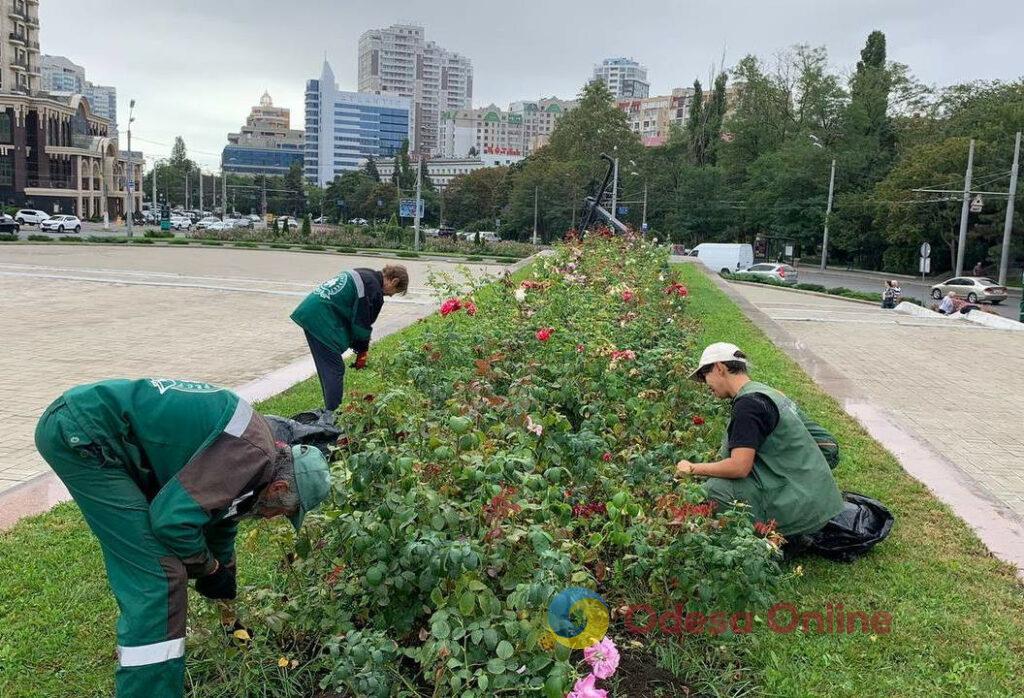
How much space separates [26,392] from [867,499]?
6861 mm

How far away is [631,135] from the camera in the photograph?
71750 mm

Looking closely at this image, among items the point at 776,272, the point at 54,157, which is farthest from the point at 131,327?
the point at 54,157

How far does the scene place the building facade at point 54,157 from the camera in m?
70.1

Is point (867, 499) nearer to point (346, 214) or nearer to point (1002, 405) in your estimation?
point (1002, 405)

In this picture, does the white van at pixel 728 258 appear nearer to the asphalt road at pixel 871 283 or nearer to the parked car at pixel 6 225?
the asphalt road at pixel 871 283

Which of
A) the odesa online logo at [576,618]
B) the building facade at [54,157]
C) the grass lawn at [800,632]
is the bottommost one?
the grass lawn at [800,632]

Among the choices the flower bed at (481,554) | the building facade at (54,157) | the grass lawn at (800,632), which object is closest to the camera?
the flower bed at (481,554)

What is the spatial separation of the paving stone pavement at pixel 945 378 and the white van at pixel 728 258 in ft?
70.4

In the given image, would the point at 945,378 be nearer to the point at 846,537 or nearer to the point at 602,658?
the point at 846,537

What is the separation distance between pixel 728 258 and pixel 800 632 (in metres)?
39.3

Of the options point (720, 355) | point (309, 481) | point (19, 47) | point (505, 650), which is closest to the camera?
point (505, 650)

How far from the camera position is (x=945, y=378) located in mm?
10875

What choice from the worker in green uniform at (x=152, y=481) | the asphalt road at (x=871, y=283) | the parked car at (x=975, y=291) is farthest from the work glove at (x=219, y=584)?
the parked car at (x=975, y=291)

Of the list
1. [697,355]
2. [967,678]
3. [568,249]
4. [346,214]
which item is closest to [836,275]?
[568,249]
